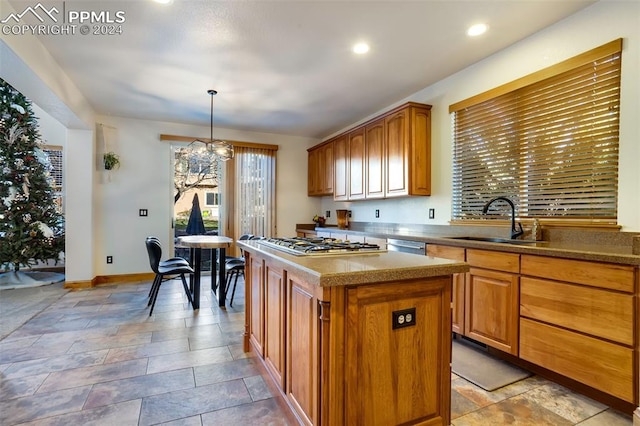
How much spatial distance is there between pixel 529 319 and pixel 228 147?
3.36 m

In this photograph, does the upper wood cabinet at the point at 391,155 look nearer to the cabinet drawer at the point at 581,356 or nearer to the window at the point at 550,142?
the window at the point at 550,142

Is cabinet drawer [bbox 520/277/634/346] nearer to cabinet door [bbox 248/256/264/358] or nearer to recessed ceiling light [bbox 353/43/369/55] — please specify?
cabinet door [bbox 248/256/264/358]

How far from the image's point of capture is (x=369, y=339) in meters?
1.34

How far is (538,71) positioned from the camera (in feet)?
8.36

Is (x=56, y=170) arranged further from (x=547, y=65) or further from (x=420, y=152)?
(x=547, y=65)

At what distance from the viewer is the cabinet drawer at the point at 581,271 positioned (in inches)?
66.0

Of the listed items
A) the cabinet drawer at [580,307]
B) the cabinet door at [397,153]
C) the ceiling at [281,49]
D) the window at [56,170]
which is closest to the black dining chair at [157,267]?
the ceiling at [281,49]

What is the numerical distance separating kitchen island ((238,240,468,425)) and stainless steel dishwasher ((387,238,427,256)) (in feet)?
4.61

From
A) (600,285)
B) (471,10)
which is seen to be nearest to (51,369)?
(600,285)

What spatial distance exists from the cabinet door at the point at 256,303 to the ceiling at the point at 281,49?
182cm

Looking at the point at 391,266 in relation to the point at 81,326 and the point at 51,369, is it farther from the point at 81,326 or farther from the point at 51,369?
the point at 81,326

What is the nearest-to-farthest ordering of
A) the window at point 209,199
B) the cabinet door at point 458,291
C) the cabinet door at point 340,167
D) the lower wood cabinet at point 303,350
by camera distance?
the lower wood cabinet at point 303,350 < the cabinet door at point 458,291 < the cabinet door at point 340,167 < the window at point 209,199

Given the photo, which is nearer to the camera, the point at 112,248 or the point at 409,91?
the point at 409,91

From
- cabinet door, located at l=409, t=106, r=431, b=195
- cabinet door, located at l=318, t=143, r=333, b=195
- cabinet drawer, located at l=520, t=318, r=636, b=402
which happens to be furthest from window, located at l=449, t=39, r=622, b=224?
cabinet door, located at l=318, t=143, r=333, b=195
